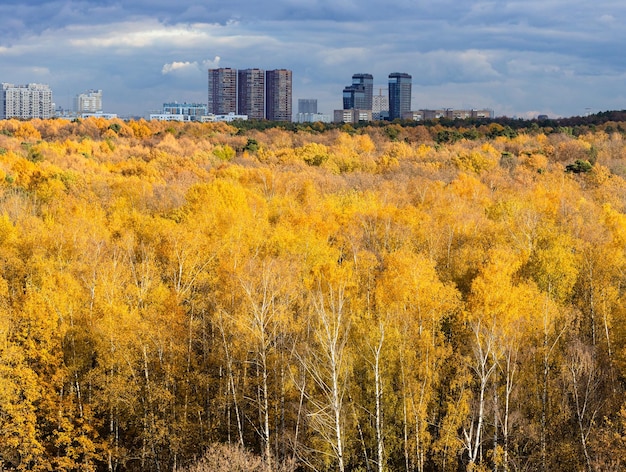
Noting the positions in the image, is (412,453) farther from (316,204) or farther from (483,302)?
(316,204)

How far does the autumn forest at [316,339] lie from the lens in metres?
26.1

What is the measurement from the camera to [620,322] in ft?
102

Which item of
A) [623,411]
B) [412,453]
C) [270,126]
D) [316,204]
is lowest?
[412,453]

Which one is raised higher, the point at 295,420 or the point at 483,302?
the point at 483,302

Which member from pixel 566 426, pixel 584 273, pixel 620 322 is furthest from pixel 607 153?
pixel 566 426

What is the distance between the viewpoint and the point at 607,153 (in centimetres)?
8069

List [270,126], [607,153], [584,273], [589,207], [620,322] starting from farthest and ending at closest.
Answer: [270,126]
[607,153]
[589,207]
[584,273]
[620,322]

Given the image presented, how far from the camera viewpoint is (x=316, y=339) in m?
26.5

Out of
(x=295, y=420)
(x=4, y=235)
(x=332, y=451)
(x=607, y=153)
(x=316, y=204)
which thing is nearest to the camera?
(x=332, y=451)

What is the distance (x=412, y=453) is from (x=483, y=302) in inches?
327

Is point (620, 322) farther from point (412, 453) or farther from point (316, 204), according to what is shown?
point (316, 204)

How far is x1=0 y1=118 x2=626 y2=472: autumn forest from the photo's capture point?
26078mm

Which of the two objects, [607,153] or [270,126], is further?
[270,126]

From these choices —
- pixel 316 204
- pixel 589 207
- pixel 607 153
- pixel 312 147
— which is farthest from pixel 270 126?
pixel 589 207
